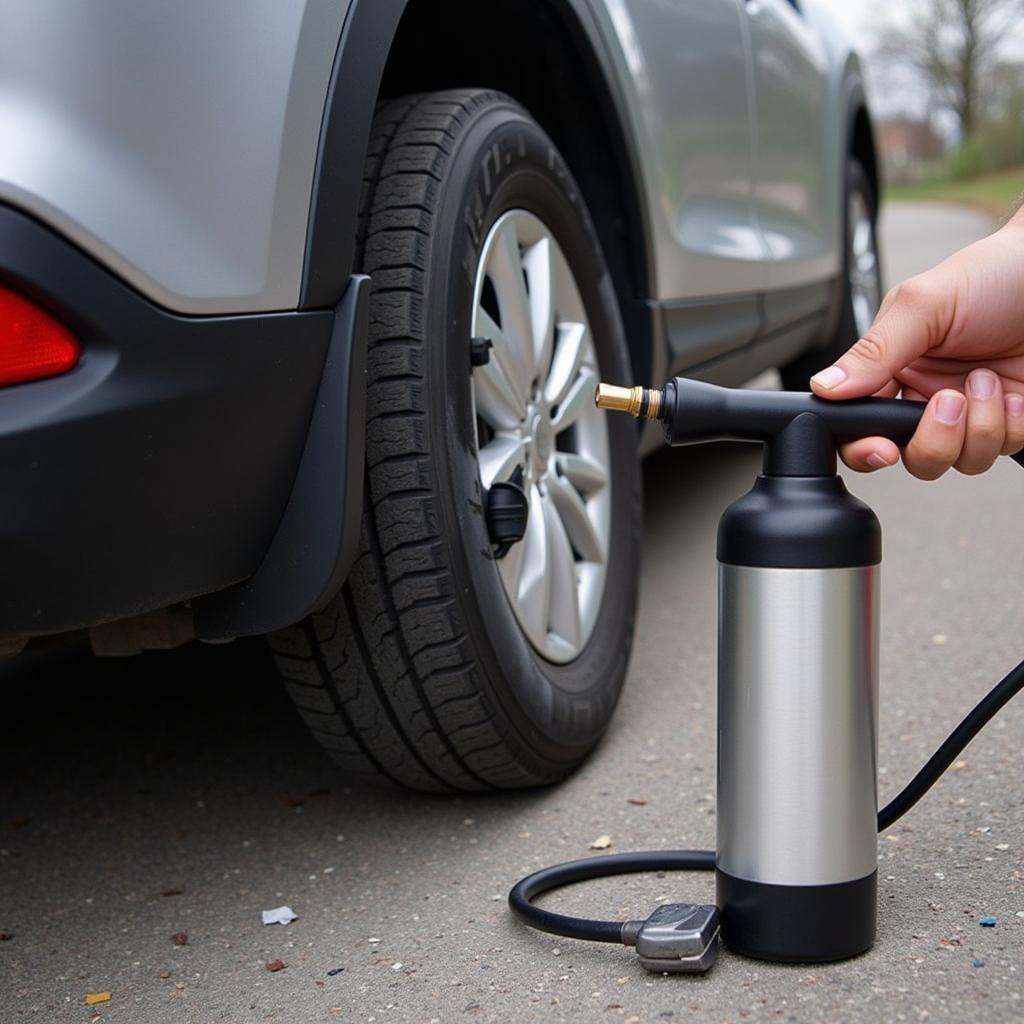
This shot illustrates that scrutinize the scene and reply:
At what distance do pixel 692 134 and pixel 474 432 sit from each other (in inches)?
38.5

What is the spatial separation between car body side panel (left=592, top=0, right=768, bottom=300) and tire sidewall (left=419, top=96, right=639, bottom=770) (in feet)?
0.79

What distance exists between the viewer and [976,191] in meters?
27.1

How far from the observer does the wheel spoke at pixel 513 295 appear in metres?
1.74

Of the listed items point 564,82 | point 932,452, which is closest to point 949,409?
point 932,452

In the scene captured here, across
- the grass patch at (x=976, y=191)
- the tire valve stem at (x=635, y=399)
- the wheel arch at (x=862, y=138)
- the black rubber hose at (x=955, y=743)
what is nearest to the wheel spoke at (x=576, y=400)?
the tire valve stem at (x=635, y=399)

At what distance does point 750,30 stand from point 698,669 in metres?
1.35

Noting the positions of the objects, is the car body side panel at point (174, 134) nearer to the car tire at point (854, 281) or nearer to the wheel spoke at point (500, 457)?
the wheel spoke at point (500, 457)

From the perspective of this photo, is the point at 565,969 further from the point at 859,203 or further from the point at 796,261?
the point at 859,203

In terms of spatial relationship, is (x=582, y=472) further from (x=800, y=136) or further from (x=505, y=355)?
(x=800, y=136)

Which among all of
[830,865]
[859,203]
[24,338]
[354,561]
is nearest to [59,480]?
[24,338]

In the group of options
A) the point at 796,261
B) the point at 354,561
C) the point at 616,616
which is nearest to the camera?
the point at 354,561

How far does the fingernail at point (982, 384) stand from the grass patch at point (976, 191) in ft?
60.4

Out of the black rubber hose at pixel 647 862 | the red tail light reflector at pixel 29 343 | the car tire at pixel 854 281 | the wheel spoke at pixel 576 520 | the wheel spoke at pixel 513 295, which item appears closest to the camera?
the red tail light reflector at pixel 29 343

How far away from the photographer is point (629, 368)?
2.08 metres
